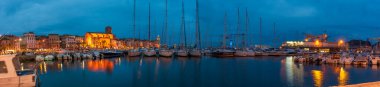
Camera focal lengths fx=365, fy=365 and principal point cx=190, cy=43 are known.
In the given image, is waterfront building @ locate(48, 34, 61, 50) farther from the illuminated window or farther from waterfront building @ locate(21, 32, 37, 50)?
the illuminated window

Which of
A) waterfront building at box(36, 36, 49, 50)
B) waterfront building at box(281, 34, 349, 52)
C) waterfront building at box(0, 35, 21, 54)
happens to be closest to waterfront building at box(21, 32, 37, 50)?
waterfront building at box(36, 36, 49, 50)

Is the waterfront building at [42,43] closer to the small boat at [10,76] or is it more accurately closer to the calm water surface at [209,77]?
the calm water surface at [209,77]

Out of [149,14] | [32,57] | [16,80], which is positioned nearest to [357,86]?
[16,80]

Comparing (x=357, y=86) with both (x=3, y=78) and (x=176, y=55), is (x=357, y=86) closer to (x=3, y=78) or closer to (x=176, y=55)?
(x=3, y=78)

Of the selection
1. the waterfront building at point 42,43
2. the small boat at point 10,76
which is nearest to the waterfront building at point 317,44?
the waterfront building at point 42,43

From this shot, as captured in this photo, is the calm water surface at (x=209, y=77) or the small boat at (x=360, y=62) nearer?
the calm water surface at (x=209, y=77)

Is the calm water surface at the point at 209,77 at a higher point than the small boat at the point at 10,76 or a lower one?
lower

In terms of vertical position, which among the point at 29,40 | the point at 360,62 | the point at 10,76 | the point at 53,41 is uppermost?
the point at 29,40

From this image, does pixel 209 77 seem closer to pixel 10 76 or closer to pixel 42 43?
pixel 10 76

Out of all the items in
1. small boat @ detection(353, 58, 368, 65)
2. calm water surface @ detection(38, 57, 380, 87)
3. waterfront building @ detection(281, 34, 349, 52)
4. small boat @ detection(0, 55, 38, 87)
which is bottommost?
calm water surface @ detection(38, 57, 380, 87)

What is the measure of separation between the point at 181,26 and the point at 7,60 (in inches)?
3097

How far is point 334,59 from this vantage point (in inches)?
2181

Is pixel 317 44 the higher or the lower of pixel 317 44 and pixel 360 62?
the higher

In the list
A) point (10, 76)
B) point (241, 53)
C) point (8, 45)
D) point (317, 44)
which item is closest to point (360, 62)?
point (241, 53)
